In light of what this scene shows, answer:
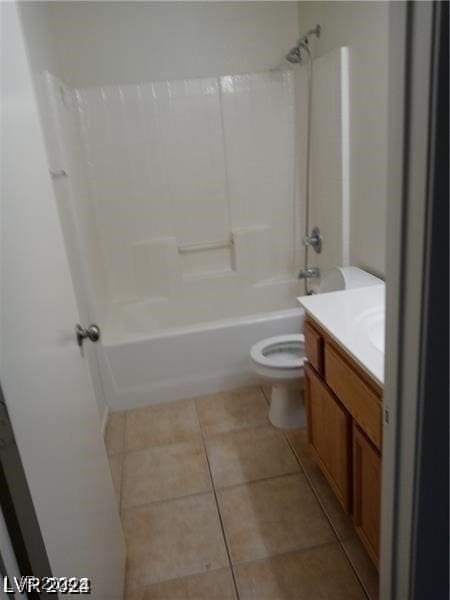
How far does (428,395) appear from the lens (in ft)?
2.23

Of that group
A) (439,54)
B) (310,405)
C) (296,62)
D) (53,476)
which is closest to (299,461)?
(310,405)

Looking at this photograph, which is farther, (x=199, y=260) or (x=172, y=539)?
(x=199, y=260)

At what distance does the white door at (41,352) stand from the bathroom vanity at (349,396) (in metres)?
0.81

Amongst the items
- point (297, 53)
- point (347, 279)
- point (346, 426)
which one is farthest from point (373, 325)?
point (297, 53)

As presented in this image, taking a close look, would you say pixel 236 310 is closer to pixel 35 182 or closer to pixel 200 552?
pixel 200 552

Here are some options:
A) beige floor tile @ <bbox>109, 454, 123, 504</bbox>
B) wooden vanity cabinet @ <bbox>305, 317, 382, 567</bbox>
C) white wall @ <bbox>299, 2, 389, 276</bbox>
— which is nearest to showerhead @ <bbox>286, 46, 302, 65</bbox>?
white wall @ <bbox>299, 2, 389, 276</bbox>

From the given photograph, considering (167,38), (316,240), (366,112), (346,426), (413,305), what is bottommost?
(346,426)

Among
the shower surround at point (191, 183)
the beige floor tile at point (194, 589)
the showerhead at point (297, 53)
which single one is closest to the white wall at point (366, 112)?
the showerhead at point (297, 53)

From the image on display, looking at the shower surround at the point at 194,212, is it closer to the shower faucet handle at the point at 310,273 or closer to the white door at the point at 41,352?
the shower faucet handle at the point at 310,273

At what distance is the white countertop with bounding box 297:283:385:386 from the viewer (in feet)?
4.19

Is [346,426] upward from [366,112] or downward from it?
downward

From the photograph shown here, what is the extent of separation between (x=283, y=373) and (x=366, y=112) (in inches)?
52.9

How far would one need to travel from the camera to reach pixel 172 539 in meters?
1.70

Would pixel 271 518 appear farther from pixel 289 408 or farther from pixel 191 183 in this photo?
pixel 191 183
